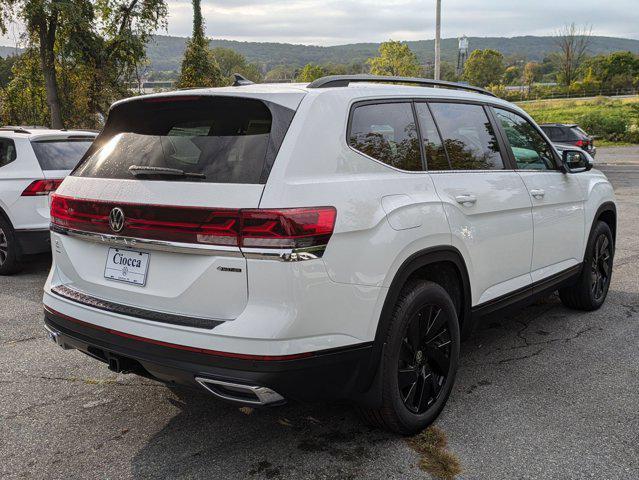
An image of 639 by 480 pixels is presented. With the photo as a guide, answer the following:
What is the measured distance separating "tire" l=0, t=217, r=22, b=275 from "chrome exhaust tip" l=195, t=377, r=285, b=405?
16.3 ft

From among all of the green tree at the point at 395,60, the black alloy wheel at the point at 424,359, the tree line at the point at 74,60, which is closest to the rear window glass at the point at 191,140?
the black alloy wheel at the point at 424,359

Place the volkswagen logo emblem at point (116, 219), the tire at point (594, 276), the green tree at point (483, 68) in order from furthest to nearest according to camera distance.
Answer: the green tree at point (483, 68), the tire at point (594, 276), the volkswagen logo emblem at point (116, 219)

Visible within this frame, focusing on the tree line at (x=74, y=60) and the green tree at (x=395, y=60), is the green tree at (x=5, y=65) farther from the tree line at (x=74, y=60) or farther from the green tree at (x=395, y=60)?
the green tree at (x=395, y=60)

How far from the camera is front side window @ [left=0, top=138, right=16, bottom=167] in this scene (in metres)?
6.70

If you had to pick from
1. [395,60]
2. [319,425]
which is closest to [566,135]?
[319,425]

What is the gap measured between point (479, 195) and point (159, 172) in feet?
6.01

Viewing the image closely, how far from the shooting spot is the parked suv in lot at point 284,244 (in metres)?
2.53

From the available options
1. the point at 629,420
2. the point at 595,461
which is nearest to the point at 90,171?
the point at 595,461

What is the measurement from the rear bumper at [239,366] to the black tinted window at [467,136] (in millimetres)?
1403

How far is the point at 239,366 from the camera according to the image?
2.53m

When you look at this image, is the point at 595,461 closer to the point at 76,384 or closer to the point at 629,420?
the point at 629,420

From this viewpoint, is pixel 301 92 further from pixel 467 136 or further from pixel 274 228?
pixel 467 136

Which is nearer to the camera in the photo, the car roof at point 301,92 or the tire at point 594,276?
the car roof at point 301,92

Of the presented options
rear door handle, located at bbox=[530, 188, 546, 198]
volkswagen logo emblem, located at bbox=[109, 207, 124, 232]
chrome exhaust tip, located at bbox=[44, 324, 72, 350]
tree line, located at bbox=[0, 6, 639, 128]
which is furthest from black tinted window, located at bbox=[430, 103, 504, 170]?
tree line, located at bbox=[0, 6, 639, 128]
